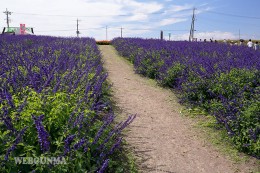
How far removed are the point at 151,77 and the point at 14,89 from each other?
760cm

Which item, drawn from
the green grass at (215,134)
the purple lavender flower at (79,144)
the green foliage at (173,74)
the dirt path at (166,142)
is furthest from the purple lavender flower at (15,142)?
the green foliage at (173,74)

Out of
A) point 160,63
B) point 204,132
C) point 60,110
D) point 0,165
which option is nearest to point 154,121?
point 204,132

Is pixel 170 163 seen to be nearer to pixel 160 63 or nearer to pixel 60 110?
pixel 60 110

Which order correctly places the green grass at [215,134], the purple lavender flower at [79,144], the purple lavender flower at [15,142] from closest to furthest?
the purple lavender flower at [15,142] → the purple lavender flower at [79,144] → the green grass at [215,134]

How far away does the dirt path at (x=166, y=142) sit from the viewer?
12.9ft

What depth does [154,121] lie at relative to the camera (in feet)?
19.1

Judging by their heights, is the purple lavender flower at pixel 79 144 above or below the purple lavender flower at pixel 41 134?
below

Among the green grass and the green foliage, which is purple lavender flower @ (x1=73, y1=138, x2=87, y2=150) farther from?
the green foliage

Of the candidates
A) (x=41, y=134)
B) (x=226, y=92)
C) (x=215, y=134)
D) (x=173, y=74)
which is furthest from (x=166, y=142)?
(x=173, y=74)

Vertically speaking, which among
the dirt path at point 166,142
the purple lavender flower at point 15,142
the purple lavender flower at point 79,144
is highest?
the purple lavender flower at point 15,142

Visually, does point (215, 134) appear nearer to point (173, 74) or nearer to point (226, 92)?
point (226, 92)

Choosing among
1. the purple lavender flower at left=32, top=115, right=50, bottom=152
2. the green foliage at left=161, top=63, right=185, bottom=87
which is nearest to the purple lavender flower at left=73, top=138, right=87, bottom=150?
the purple lavender flower at left=32, top=115, right=50, bottom=152

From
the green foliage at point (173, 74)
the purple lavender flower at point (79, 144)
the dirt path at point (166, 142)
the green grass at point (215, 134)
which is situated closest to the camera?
the purple lavender flower at point (79, 144)

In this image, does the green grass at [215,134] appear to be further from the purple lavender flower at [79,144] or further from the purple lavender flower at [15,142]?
the purple lavender flower at [15,142]
